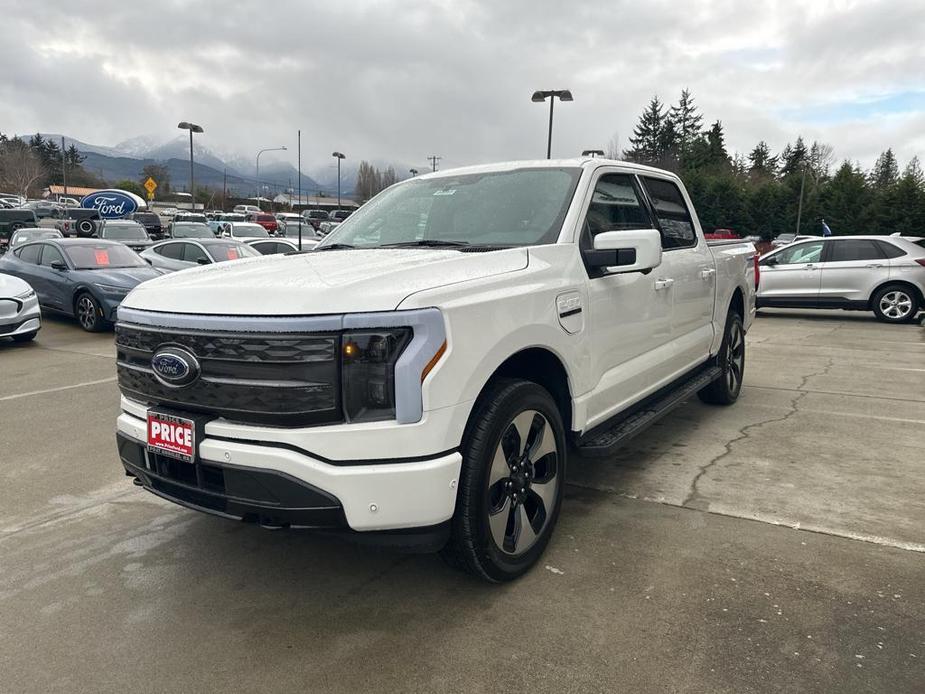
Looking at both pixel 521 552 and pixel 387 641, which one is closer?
pixel 387 641


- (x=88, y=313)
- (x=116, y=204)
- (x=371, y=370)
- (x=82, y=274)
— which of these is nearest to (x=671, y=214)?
(x=371, y=370)

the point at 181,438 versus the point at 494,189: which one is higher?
the point at 494,189

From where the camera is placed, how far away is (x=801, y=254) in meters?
14.2

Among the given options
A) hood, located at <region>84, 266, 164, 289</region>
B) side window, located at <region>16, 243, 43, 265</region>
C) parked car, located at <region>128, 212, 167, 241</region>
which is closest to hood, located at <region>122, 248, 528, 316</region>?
hood, located at <region>84, 266, 164, 289</region>

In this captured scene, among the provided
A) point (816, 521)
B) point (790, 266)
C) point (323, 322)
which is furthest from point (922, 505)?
point (790, 266)

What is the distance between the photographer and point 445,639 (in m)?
2.69

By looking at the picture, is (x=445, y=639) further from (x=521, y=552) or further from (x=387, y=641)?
(x=521, y=552)

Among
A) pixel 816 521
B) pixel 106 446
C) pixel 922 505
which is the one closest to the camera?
pixel 816 521

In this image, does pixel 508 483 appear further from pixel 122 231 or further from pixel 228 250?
→ pixel 122 231

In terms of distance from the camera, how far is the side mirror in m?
3.36

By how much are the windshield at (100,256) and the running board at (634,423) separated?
995 centimetres

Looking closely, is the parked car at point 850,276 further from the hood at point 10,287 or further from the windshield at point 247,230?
the windshield at point 247,230

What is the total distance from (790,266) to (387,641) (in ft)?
45.3

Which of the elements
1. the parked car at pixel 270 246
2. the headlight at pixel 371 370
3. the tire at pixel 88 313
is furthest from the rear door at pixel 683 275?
the parked car at pixel 270 246
